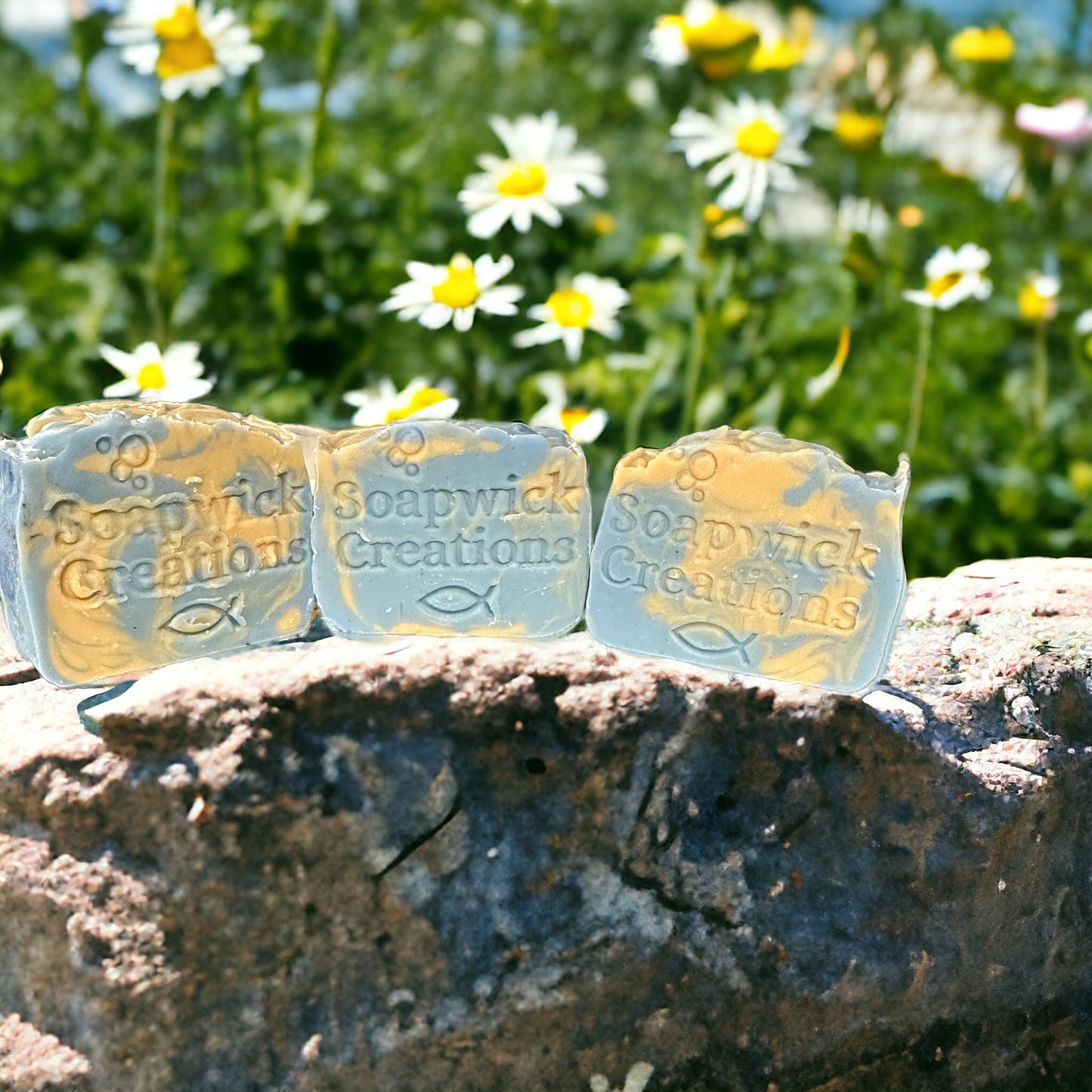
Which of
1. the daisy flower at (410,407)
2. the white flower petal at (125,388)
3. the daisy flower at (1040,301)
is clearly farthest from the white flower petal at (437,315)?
the daisy flower at (1040,301)

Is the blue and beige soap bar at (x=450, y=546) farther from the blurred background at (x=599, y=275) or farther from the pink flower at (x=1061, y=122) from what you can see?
the pink flower at (x=1061, y=122)

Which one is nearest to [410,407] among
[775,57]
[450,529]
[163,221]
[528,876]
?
[450,529]

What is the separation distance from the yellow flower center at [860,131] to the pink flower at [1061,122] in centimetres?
23

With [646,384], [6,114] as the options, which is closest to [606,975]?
[646,384]

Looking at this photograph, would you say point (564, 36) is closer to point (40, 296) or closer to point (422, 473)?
point (40, 296)

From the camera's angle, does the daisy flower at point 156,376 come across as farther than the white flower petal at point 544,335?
No

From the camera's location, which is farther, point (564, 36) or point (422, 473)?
point (564, 36)

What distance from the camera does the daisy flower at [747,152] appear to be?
85.0 inches

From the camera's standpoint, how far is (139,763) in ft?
3.93

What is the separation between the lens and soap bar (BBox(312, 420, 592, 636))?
131 centimetres

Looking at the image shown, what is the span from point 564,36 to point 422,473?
3.10 meters

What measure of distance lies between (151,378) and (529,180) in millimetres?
659

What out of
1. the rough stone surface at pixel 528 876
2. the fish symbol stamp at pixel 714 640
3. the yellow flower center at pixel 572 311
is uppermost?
the yellow flower center at pixel 572 311

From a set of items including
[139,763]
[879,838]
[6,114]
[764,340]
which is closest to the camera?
[139,763]
